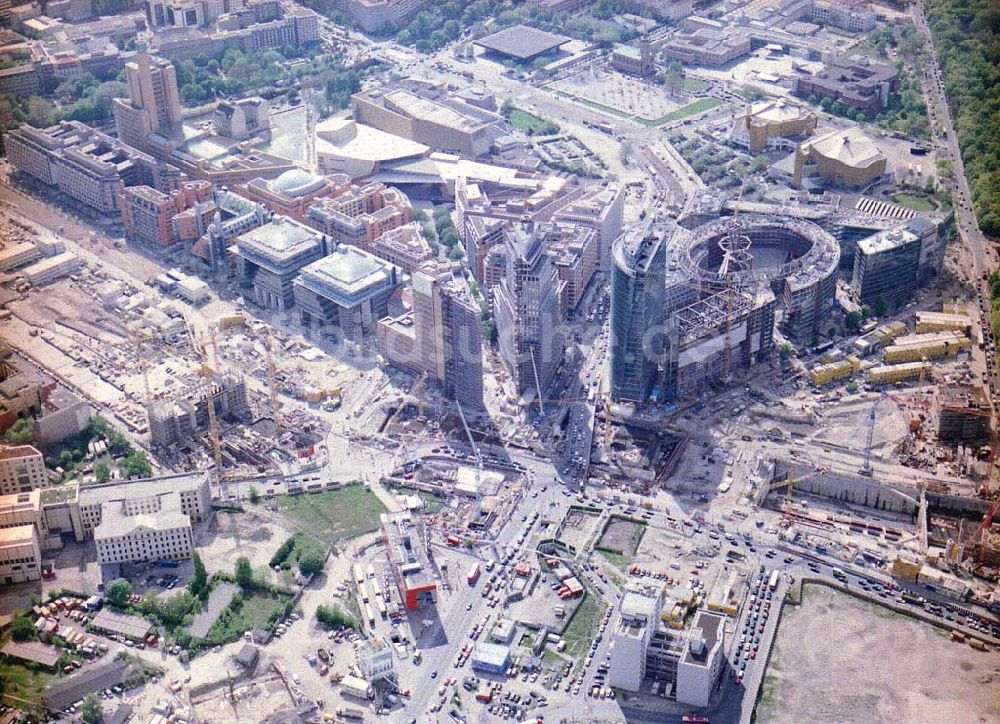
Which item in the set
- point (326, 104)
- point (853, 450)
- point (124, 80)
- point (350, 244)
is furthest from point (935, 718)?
point (124, 80)

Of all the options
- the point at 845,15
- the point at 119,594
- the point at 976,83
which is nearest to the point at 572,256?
the point at 119,594

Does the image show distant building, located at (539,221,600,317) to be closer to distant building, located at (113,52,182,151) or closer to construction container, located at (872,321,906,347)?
construction container, located at (872,321,906,347)

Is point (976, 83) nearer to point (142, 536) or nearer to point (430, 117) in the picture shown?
point (430, 117)

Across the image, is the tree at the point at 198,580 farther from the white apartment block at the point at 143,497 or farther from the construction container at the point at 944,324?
the construction container at the point at 944,324

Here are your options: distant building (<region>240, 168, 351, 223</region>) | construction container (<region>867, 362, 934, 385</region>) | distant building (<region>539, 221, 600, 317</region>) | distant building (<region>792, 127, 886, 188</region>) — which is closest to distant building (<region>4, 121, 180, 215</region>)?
distant building (<region>240, 168, 351, 223</region>)

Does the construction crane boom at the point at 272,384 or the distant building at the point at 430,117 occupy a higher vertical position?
the distant building at the point at 430,117

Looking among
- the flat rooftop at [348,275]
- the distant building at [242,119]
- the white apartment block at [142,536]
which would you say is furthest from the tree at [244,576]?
the distant building at [242,119]
